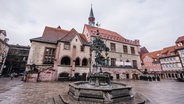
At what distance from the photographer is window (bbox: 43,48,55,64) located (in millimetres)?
21956

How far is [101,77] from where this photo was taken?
7.74m

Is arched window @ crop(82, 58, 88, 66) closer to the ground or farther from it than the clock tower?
closer to the ground

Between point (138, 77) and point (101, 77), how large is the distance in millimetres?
25254

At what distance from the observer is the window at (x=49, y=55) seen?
22.0m

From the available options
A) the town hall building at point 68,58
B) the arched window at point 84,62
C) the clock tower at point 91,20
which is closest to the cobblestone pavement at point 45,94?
the town hall building at point 68,58

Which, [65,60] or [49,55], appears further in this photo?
[65,60]

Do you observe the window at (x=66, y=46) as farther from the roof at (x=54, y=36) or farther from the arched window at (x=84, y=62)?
the arched window at (x=84, y=62)

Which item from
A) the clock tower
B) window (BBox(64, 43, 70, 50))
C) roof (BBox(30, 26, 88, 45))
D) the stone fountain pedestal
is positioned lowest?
the stone fountain pedestal

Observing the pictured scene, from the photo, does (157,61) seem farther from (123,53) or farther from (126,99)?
(126,99)

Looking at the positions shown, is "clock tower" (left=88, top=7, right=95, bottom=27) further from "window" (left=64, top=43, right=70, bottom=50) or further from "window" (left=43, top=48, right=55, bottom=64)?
"window" (left=43, top=48, right=55, bottom=64)

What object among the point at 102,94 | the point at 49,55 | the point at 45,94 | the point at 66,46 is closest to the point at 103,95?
the point at 102,94

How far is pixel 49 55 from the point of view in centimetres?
2252

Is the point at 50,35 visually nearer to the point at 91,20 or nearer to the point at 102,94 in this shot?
the point at 91,20

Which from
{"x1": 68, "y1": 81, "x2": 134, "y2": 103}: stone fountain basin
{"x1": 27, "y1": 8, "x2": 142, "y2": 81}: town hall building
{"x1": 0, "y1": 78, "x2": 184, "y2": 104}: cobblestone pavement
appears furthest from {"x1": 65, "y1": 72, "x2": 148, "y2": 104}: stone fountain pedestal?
{"x1": 27, "y1": 8, "x2": 142, "y2": 81}: town hall building
